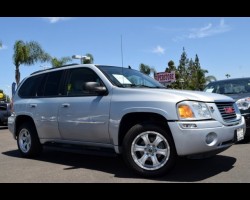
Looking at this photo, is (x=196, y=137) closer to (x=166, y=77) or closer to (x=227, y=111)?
(x=227, y=111)

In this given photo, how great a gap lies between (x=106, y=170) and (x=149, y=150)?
1.03 m

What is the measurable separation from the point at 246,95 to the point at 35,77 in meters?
4.88

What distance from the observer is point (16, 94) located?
7633 millimetres

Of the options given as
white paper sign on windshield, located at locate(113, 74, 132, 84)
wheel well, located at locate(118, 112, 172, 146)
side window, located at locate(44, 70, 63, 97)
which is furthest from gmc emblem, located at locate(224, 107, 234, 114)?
side window, located at locate(44, 70, 63, 97)

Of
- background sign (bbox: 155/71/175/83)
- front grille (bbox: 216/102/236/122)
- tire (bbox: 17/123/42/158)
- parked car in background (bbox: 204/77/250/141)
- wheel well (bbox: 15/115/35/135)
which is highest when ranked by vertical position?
background sign (bbox: 155/71/175/83)

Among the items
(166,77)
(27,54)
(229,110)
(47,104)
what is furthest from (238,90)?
(27,54)

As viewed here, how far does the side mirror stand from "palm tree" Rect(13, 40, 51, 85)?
24.3 metres

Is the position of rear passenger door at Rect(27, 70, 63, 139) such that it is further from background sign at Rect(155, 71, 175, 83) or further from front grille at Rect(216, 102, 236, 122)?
background sign at Rect(155, 71, 175, 83)

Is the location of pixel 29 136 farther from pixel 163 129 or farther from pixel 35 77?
pixel 163 129

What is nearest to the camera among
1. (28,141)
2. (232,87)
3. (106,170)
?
(106,170)

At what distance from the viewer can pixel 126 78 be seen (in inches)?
231

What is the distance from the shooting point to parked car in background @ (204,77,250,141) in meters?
7.56

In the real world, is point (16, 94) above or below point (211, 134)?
above
